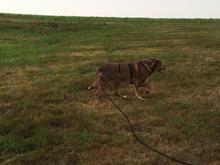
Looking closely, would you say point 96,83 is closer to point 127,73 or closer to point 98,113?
point 127,73

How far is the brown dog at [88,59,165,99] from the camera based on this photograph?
9961 mm

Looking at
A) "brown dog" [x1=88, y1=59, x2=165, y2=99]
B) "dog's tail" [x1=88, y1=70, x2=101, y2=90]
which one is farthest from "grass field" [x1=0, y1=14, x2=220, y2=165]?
"brown dog" [x1=88, y1=59, x2=165, y2=99]

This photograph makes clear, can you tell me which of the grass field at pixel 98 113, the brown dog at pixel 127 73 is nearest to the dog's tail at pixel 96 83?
the brown dog at pixel 127 73

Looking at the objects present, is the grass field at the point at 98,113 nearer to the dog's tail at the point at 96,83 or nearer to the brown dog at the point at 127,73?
the dog's tail at the point at 96,83

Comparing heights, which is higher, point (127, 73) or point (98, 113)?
point (127, 73)

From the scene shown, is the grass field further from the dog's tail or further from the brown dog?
the brown dog

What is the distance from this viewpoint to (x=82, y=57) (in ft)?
51.3

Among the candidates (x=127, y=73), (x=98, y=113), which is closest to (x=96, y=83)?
(x=127, y=73)

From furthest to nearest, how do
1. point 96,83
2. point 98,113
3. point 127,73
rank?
point 96,83
point 127,73
point 98,113

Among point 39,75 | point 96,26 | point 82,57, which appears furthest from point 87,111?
point 96,26

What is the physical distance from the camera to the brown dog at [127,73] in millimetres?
9961

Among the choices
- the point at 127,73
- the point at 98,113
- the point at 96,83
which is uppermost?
the point at 127,73

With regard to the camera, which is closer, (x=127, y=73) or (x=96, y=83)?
(x=127, y=73)

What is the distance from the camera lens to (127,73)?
32.9 feet
